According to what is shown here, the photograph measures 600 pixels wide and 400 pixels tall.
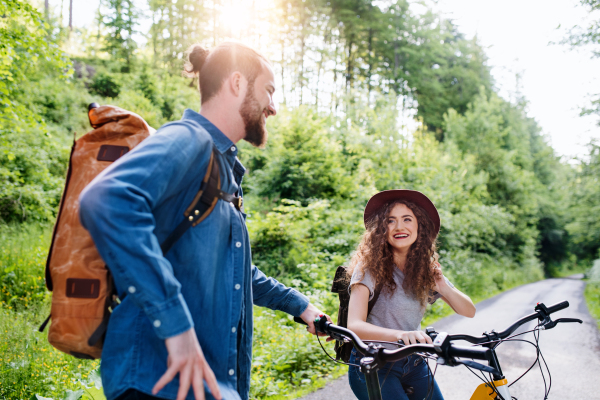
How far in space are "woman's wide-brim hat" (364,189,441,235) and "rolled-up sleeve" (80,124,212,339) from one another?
1.87m

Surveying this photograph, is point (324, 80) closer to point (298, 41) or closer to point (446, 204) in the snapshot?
point (298, 41)

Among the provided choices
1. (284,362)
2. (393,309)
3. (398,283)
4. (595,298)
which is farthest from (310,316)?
(595,298)

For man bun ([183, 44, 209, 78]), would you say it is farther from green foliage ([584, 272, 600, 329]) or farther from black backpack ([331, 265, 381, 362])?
green foliage ([584, 272, 600, 329])

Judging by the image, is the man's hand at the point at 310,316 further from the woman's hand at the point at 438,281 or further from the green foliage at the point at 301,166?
the green foliage at the point at 301,166

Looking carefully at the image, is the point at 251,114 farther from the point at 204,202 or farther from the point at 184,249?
the point at 184,249

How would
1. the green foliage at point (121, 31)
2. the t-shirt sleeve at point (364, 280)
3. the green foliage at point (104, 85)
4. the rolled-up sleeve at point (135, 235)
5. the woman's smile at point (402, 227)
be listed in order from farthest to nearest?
the green foliage at point (121, 31) → the green foliage at point (104, 85) → the woman's smile at point (402, 227) → the t-shirt sleeve at point (364, 280) → the rolled-up sleeve at point (135, 235)

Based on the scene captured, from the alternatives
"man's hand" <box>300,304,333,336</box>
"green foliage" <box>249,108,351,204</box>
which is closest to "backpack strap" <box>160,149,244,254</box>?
"man's hand" <box>300,304,333,336</box>

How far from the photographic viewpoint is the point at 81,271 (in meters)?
1.23

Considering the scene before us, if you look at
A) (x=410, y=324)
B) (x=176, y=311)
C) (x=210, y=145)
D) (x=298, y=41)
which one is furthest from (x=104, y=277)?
(x=298, y=41)

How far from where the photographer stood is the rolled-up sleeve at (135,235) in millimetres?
1051

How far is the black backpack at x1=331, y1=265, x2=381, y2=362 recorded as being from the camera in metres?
2.46

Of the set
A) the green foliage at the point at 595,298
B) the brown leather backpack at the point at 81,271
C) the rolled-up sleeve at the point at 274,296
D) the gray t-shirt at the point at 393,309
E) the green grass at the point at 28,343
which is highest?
the brown leather backpack at the point at 81,271

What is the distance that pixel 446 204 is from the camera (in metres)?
15.2

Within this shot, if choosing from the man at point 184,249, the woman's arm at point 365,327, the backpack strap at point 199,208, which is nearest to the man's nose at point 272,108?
the man at point 184,249
